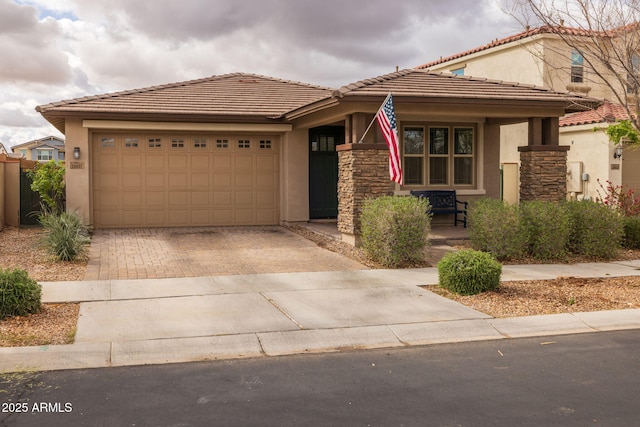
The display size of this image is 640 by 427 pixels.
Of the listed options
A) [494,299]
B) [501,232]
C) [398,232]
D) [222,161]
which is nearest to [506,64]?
[222,161]

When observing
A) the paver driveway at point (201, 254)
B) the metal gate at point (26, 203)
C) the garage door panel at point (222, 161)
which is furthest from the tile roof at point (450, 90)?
the metal gate at point (26, 203)

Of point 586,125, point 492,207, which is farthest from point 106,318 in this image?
point 586,125

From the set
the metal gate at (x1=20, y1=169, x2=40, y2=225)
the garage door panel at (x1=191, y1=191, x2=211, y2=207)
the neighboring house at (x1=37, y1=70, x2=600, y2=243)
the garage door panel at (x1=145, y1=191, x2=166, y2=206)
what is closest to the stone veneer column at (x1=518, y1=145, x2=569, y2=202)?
the neighboring house at (x1=37, y1=70, x2=600, y2=243)

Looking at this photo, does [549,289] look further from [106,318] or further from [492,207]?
[106,318]

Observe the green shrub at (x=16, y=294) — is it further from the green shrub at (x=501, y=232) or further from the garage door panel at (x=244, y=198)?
the garage door panel at (x=244, y=198)

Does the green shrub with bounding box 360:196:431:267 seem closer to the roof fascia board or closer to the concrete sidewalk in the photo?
the concrete sidewalk

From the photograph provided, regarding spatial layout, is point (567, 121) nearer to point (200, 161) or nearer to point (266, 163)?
point (266, 163)

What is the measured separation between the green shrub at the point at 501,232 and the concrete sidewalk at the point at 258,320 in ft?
5.98

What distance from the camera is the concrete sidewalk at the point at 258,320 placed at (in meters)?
7.13

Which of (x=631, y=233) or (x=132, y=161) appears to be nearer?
(x=631, y=233)

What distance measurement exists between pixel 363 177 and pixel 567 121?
11581 millimetres

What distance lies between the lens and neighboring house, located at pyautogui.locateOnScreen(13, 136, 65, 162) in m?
71.2

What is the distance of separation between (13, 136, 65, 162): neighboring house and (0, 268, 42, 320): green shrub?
2619 inches

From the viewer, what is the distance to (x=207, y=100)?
1927 centimetres
